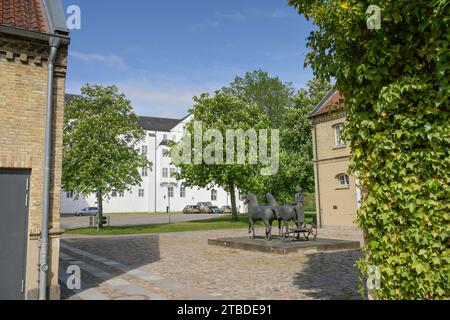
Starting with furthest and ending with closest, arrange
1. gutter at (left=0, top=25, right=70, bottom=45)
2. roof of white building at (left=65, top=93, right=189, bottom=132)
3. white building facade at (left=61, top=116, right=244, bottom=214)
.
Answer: roof of white building at (left=65, top=93, right=189, bottom=132)
white building facade at (left=61, top=116, right=244, bottom=214)
gutter at (left=0, top=25, right=70, bottom=45)

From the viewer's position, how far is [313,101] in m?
40.6

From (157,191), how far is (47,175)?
62.2 meters

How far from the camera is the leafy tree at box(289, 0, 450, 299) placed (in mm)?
4727

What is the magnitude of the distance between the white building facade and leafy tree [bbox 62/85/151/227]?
112 ft

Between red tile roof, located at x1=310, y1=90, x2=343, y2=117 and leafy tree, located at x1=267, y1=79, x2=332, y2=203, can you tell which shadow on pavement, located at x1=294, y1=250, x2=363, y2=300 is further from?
leafy tree, located at x1=267, y1=79, x2=332, y2=203

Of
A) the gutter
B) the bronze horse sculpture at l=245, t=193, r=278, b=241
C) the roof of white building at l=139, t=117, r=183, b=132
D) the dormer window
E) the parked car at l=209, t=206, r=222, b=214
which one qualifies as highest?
the roof of white building at l=139, t=117, r=183, b=132

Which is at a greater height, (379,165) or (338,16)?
(338,16)

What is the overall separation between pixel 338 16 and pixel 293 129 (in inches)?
1349

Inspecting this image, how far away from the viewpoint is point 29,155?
830cm

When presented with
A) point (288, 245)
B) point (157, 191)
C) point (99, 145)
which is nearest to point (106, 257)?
point (288, 245)

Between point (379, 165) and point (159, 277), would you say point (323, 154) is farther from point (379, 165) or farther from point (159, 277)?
point (379, 165)

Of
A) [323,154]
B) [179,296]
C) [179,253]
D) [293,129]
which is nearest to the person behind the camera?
[179,296]

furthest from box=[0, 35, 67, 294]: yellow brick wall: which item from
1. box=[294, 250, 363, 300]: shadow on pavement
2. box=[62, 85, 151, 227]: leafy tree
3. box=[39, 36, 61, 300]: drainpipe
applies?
box=[62, 85, 151, 227]: leafy tree
